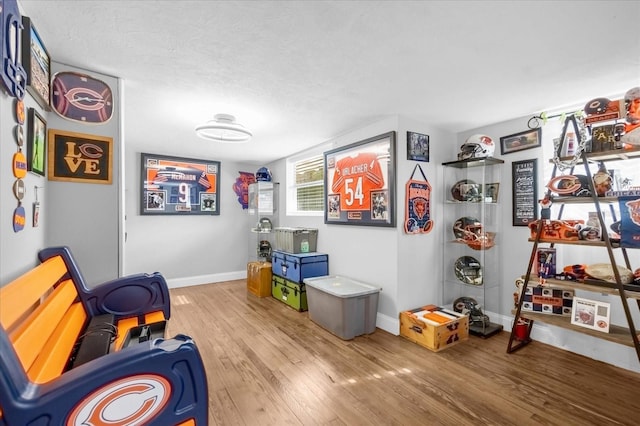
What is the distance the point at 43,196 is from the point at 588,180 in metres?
3.79

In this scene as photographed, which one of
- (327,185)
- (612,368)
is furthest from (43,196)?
(612,368)

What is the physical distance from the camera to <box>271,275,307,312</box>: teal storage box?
Result: 12.2ft

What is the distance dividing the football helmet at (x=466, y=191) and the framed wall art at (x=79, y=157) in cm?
333

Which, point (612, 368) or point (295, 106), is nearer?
point (612, 368)

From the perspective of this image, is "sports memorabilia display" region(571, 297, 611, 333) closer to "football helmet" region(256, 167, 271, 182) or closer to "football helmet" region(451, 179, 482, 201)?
"football helmet" region(451, 179, 482, 201)

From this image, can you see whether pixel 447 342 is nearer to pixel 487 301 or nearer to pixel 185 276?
pixel 487 301

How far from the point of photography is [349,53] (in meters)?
1.81

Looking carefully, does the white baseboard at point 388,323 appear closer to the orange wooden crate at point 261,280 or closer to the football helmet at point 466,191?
the football helmet at point 466,191

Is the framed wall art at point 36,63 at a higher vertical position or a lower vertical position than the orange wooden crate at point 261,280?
higher

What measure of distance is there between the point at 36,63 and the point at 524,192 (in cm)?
398

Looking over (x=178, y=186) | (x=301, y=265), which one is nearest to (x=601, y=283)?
(x=301, y=265)

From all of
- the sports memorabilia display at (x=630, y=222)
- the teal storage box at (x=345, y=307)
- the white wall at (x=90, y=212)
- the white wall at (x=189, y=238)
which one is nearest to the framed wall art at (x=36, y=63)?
the white wall at (x=90, y=212)

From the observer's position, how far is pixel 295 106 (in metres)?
2.71

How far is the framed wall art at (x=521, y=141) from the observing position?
286 centimetres
